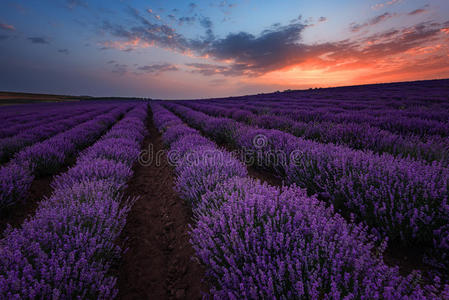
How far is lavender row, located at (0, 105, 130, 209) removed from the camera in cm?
285

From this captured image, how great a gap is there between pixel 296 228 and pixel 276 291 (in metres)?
0.42

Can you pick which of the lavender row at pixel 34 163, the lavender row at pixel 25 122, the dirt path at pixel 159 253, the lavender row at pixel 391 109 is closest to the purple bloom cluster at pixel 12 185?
the lavender row at pixel 34 163

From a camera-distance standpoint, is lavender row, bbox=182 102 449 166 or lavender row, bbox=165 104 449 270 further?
lavender row, bbox=182 102 449 166

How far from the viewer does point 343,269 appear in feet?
3.91

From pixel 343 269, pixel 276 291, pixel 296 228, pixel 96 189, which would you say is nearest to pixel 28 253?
pixel 96 189

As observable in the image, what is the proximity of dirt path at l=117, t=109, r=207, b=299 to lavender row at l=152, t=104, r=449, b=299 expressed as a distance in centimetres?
47

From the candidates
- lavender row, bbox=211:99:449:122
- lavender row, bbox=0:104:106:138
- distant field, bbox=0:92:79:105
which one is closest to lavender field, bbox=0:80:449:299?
lavender row, bbox=211:99:449:122

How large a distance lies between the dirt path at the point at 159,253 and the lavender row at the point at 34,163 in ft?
4.93

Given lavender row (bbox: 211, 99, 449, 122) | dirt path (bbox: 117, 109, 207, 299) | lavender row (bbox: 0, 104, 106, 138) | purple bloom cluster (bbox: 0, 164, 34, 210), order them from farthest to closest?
lavender row (bbox: 0, 104, 106, 138) → lavender row (bbox: 211, 99, 449, 122) → purple bloom cluster (bbox: 0, 164, 34, 210) → dirt path (bbox: 117, 109, 207, 299)

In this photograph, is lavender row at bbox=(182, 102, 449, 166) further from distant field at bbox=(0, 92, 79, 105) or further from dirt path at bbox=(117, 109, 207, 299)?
distant field at bbox=(0, 92, 79, 105)

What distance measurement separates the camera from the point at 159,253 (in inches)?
87.7

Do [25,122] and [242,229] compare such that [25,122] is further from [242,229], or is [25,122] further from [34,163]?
[242,229]

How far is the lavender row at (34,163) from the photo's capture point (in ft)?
9.35

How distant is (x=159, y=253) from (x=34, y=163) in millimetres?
3669
